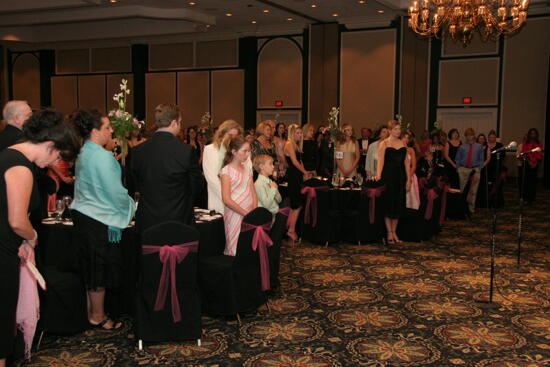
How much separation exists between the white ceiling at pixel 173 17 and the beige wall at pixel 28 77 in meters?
2.02

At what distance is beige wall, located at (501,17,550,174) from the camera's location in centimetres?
1270

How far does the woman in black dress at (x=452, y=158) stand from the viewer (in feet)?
31.6

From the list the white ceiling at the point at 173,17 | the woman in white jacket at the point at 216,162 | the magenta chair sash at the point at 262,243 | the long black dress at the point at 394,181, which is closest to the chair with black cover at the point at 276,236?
the magenta chair sash at the point at 262,243

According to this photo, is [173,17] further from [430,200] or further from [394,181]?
[430,200]

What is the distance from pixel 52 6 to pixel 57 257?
9591 mm

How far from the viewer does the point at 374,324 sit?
3.99 m

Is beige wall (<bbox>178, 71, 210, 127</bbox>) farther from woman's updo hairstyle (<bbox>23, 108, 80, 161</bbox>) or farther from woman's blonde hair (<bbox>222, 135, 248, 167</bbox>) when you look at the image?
woman's updo hairstyle (<bbox>23, 108, 80, 161</bbox>)

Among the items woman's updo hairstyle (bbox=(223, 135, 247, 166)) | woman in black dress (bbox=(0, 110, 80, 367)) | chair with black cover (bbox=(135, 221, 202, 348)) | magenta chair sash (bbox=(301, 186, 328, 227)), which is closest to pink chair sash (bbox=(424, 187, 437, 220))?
magenta chair sash (bbox=(301, 186, 328, 227))

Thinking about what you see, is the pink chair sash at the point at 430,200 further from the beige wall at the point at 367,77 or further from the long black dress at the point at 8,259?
the beige wall at the point at 367,77

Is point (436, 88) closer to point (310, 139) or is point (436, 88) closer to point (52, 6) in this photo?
point (310, 139)

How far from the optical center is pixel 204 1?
1184cm

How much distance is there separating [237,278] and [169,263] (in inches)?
28.5

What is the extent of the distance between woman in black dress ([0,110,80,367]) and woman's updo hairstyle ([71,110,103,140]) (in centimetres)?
87

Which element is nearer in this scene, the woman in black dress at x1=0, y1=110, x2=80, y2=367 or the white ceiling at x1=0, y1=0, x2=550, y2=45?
the woman in black dress at x1=0, y1=110, x2=80, y2=367
